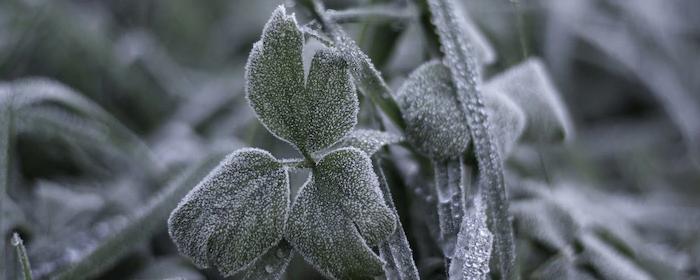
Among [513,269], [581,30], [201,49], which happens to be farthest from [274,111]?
[581,30]

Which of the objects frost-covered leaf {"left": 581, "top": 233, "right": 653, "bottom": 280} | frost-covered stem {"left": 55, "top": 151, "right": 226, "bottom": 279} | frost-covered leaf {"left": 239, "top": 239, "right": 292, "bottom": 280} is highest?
frost-covered stem {"left": 55, "top": 151, "right": 226, "bottom": 279}

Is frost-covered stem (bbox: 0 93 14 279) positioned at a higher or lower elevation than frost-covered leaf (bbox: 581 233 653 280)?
higher

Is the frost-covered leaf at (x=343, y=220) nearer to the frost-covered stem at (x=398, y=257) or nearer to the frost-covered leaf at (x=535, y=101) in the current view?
the frost-covered stem at (x=398, y=257)

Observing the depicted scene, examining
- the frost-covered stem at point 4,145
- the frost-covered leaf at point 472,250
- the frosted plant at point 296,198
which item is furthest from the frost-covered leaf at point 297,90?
the frost-covered stem at point 4,145

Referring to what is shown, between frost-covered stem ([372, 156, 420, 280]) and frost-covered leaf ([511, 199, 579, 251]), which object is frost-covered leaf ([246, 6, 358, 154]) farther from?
frost-covered leaf ([511, 199, 579, 251])

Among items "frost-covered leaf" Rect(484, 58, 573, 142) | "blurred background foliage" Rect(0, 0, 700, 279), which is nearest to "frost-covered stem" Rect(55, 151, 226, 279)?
"blurred background foliage" Rect(0, 0, 700, 279)
